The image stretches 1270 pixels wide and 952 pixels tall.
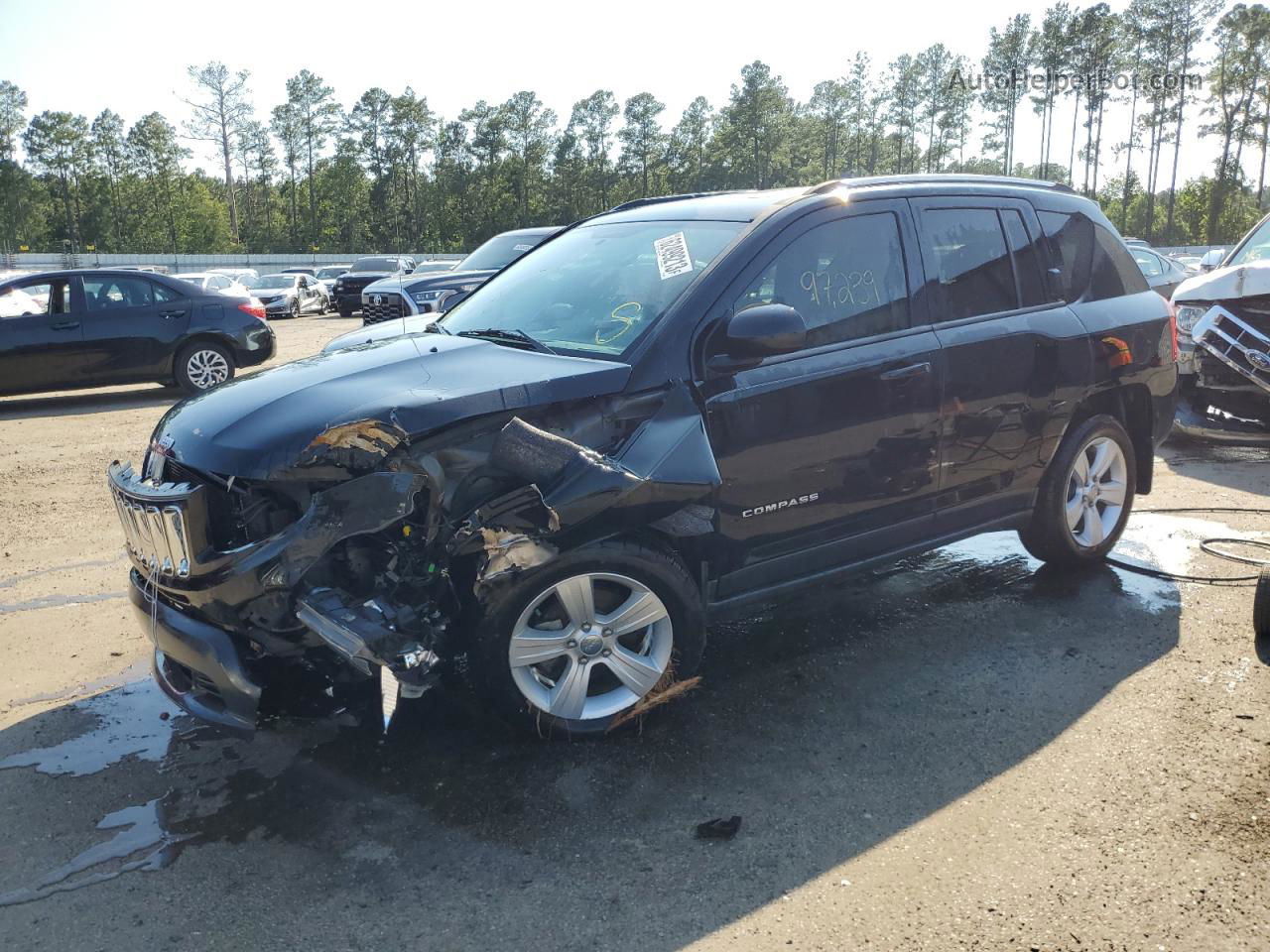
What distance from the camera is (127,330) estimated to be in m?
12.0

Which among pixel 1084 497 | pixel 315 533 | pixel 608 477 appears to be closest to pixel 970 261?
pixel 1084 497

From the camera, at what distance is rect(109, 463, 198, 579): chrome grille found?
321 centimetres

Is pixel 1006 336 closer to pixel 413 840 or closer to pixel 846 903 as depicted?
pixel 846 903

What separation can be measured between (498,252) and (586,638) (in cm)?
1214

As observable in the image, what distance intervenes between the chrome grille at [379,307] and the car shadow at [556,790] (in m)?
11.6

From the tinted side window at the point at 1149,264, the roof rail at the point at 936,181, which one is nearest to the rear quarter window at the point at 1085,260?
the roof rail at the point at 936,181

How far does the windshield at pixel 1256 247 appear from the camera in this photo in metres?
9.04

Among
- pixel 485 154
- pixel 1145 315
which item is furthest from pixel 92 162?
pixel 1145 315

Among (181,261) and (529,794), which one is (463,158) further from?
(529,794)

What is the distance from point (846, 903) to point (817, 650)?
1.76 metres

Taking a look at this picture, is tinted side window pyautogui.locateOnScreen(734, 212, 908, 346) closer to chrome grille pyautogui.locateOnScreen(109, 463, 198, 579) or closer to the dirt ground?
the dirt ground

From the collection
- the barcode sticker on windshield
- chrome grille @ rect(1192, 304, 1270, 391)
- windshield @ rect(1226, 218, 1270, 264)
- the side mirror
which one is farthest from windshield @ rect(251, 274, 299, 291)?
the side mirror

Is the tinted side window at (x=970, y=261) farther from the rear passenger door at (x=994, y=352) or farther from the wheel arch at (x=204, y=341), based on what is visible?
the wheel arch at (x=204, y=341)

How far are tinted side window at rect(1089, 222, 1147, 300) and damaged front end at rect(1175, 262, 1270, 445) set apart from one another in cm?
340
